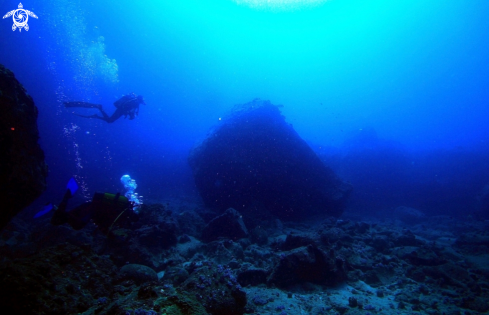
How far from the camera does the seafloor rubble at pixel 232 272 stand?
2.79 meters

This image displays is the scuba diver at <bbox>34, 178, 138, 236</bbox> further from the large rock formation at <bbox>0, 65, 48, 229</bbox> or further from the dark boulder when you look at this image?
the dark boulder

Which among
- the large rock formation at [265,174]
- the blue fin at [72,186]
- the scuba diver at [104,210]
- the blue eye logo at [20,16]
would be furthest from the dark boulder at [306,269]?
the blue eye logo at [20,16]

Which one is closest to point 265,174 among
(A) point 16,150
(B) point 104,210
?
(B) point 104,210

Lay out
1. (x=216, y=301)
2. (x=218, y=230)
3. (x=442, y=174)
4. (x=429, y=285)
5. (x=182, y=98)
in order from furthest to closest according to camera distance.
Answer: (x=182, y=98) → (x=442, y=174) → (x=218, y=230) → (x=429, y=285) → (x=216, y=301)

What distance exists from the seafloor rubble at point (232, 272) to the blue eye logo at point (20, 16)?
110 feet

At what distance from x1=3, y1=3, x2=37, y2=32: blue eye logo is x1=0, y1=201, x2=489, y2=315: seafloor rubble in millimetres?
33678

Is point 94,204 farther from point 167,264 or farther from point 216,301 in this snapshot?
point 216,301

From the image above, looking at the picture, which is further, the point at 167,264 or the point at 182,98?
the point at 182,98

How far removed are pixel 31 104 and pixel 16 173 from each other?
1.70 metres

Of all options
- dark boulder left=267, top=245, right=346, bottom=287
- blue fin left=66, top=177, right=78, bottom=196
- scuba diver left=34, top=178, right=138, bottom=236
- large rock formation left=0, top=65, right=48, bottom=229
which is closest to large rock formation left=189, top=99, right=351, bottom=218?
dark boulder left=267, top=245, right=346, bottom=287

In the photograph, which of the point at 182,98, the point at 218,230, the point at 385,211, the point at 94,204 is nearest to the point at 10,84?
the point at 94,204

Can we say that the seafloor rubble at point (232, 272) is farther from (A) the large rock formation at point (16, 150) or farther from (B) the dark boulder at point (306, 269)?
(A) the large rock formation at point (16, 150)

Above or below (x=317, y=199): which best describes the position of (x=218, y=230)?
below

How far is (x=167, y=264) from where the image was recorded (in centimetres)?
617
